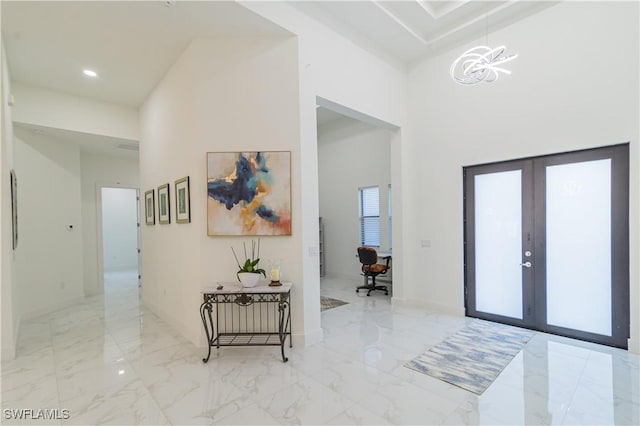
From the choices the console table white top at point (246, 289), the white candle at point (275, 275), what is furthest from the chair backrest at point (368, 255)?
the white candle at point (275, 275)

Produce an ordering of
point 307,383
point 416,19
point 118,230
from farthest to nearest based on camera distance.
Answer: point 118,230
point 416,19
point 307,383

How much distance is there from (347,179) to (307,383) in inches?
218

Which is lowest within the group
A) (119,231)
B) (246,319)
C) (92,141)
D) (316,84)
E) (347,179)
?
(246,319)

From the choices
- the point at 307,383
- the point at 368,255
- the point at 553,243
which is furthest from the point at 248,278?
the point at 553,243

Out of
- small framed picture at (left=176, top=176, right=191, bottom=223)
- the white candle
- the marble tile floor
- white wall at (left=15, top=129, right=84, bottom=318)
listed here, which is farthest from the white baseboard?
white wall at (left=15, top=129, right=84, bottom=318)

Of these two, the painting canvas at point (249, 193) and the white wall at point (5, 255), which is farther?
the painting canvas at point (249, 193)

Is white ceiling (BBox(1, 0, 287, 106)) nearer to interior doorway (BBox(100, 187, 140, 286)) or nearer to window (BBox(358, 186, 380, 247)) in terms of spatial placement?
window (BBox(358, 186, 380, 247))

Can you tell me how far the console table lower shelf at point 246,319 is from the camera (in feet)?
10.5

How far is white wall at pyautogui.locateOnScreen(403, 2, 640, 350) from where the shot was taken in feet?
10.5

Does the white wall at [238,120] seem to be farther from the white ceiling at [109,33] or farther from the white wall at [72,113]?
the white wall at [72,113]

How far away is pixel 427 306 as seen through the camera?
4.85 metres

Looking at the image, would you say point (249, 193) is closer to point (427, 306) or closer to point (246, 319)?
point (246, 319)

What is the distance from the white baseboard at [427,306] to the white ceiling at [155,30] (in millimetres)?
4079

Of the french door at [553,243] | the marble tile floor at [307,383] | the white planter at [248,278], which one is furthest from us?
the french door at [553,243]
